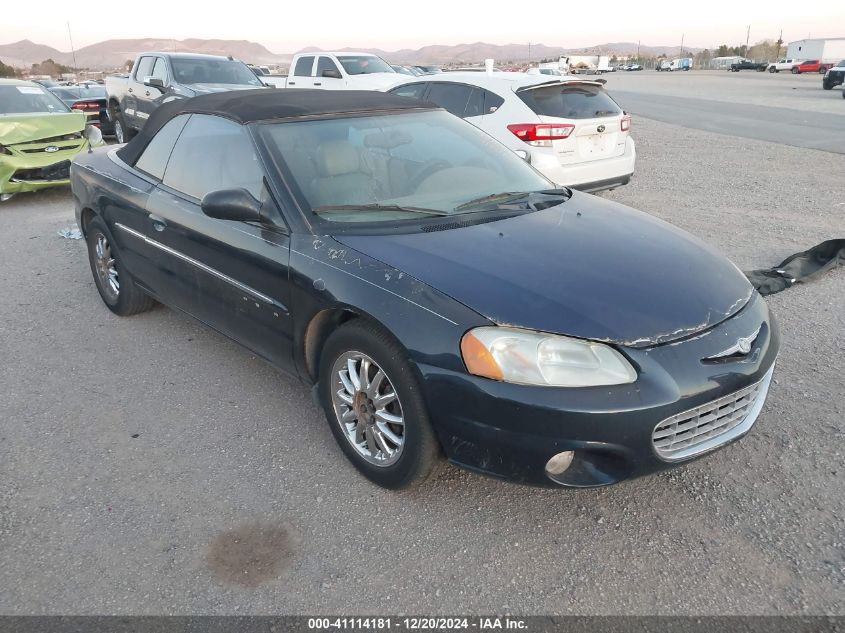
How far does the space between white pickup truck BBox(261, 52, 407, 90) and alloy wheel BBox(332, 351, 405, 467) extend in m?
12.3

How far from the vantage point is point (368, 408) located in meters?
2.91

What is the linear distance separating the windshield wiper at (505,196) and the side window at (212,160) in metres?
1.01

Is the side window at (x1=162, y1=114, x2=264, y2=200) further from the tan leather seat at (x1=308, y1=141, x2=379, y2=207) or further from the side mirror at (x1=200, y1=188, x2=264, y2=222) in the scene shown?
the tan leather seat at (x1=308, y1=141, x2=379, y2=207)

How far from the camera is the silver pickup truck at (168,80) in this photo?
11516mm

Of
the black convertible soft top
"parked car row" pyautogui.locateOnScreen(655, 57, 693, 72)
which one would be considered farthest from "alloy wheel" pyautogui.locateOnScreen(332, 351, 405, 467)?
"parked car row" pyautogui.locateOnScreen(655, 57, 693, 72)

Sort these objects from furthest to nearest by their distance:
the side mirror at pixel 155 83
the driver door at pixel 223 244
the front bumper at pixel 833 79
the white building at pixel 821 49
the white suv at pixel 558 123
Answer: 1. the white building at pixel 821 49
2. the front bumper at pixel 833 79
3. the side mirror at pixel 155 83
4. the white suv at pixel 558 123
5. the driver door at pixel 223 244

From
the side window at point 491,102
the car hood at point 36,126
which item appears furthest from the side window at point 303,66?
the side window at point 491,102

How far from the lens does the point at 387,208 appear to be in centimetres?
325

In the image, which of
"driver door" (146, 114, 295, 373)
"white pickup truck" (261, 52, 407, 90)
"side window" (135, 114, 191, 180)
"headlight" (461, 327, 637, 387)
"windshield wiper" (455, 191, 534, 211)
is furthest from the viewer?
"white pickup truck" (261, 52, 407, 90)

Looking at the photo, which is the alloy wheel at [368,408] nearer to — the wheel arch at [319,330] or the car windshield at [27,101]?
the wheel arch at [319,330]

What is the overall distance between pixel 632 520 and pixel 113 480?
2.24 meters

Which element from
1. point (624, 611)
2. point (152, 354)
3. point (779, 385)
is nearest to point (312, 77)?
point (152, 354)

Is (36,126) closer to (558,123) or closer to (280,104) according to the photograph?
(558,123)

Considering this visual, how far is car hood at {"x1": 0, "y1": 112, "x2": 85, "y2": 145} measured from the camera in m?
8.50
